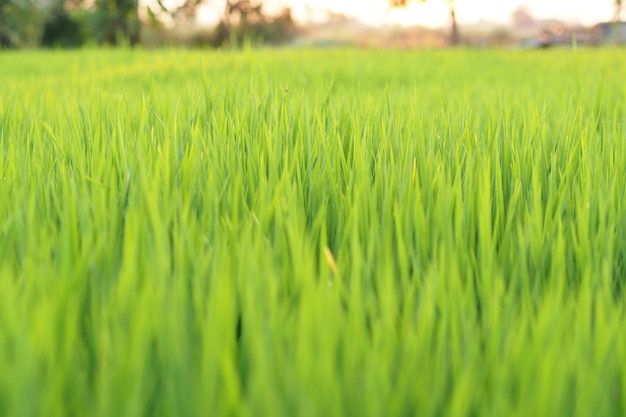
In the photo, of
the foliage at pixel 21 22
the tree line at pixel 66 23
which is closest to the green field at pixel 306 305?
the tree line at pixel 66 23

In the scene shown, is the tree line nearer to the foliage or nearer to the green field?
the foliage

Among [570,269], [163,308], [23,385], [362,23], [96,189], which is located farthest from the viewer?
[362,23]

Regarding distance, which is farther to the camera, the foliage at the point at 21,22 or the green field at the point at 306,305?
the foliage at the point at 21,22

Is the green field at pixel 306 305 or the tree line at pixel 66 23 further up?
the tree line at pixel 66 23

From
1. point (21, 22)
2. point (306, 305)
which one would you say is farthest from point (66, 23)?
point (306, 305)

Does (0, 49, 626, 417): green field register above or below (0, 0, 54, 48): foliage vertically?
below

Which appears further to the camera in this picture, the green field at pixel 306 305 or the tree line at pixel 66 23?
the tree line at pixel 66 23

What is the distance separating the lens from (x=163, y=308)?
0.61m

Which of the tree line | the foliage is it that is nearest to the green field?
the tree line

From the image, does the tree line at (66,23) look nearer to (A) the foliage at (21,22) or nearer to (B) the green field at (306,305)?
(A) the foliage at (21,22)

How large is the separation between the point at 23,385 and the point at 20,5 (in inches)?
530

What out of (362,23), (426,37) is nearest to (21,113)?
(426,37)

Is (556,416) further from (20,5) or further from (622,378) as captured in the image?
(20,5)

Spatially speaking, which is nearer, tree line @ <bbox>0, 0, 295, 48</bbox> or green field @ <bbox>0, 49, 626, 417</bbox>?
green field @ <bbox>0, 49, 626, 417</bbox>
